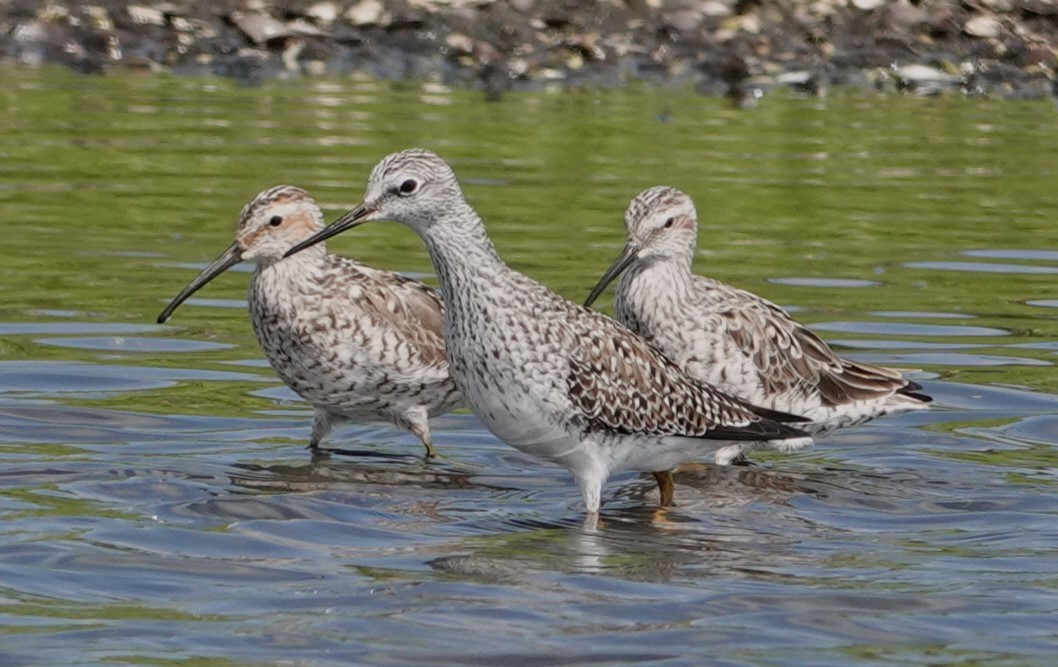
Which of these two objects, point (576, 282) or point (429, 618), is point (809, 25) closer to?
point (576, 282)

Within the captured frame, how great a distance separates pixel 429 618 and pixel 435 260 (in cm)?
231

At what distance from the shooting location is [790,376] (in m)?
12.9

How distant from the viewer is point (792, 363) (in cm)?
1293

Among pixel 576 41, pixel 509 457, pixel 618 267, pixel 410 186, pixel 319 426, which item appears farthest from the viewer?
pixel 576 41

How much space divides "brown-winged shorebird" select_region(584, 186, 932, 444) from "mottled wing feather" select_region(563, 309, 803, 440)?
0.79 meters

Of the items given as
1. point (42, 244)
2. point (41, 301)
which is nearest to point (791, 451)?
point (41, 301)

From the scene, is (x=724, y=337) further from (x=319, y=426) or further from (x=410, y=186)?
(x=410, y=186)

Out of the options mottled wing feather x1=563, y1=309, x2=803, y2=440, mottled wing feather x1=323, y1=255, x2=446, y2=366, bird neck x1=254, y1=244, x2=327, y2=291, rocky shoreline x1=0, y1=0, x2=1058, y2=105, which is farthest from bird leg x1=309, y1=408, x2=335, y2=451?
rocky shoreline x1=0, y1=0, x2=1058, y2=105

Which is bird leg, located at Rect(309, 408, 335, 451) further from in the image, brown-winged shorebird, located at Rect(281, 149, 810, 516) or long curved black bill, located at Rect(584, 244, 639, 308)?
brown-winged shorebird, located at Rect(281, 149, 810, 516)

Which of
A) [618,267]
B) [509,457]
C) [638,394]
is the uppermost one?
[618,267]

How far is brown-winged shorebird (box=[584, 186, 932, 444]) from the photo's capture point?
1257cm

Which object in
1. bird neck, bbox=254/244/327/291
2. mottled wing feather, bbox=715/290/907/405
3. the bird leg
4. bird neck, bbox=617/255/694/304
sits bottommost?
the bird leg

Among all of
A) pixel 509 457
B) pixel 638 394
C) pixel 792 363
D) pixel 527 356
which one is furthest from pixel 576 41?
pixel 527 356

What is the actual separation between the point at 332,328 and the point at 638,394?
2.22 metres
